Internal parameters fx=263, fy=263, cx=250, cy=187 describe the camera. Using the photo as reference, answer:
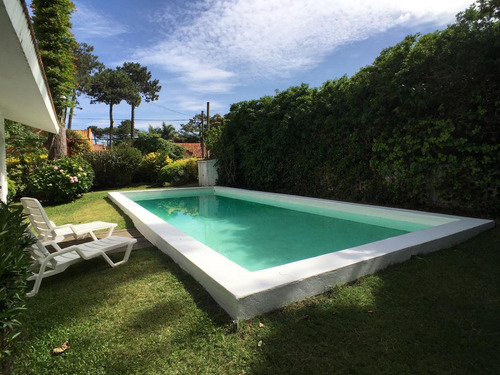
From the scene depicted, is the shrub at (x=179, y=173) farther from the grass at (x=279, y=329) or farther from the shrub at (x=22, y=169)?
the grass at (x=279, y=329)

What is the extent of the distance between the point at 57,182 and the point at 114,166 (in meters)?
5.71

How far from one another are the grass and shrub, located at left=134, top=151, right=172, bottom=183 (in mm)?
14807

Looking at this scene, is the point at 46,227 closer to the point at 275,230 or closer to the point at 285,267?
the point at 285,267

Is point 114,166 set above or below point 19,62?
below

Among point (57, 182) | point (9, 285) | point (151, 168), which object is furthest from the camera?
point (151, 168)

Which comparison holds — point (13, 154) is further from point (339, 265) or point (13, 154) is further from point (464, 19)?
point (464, 19)

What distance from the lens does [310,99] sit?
9781 mm

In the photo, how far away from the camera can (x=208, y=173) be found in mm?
15062

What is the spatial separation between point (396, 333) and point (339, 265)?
2.82ft

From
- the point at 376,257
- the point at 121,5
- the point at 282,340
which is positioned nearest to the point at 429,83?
the point at 376,257

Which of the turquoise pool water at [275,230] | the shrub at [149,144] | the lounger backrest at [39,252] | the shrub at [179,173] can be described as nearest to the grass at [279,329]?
the lounger backrest at [39,252]

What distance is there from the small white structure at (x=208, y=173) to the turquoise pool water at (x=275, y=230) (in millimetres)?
5301

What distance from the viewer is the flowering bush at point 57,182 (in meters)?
10.2

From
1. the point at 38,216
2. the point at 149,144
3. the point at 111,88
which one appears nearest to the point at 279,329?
the point at 38,216
